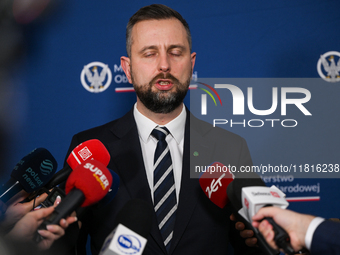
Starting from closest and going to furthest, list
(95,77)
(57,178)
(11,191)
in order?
(11,191) < (57,178) < (95,77)

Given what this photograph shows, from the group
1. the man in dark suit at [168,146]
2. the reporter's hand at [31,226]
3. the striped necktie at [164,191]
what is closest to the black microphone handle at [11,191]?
the reporter's hand at [31,226]

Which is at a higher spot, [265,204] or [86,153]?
[86,153]

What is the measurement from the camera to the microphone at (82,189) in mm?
839

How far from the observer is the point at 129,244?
809mm

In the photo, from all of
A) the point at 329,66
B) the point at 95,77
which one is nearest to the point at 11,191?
the point at 95,77

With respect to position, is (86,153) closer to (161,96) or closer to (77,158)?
(77,158)

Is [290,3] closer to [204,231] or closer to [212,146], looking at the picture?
[212,146]

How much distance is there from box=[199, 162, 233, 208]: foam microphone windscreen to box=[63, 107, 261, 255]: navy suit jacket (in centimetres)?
20

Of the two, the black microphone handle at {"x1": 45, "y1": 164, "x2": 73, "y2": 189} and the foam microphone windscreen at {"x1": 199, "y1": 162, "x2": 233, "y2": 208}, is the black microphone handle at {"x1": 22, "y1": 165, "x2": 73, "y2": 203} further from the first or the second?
the foam microphone windscreen at {"x1": 199, "y1": 162, "x2": 233, "y2": 208}

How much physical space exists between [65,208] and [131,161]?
621 millimetres

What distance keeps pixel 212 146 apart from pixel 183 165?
0.23m

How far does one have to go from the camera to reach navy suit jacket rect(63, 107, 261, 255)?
52.9 inches

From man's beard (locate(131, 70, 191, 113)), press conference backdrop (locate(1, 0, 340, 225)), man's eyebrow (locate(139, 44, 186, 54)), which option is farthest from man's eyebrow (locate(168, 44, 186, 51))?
press conference backdrop (locate(1, 0, 340, 225))

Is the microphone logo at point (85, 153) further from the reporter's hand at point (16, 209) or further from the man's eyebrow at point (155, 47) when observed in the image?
the man's eyebrow at point (155, 47)
